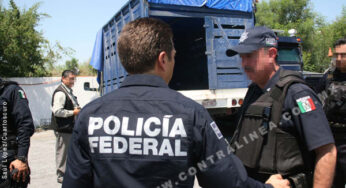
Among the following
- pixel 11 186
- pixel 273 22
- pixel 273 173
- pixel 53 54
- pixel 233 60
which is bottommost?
pixel 11 186

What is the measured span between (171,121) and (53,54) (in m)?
17.5


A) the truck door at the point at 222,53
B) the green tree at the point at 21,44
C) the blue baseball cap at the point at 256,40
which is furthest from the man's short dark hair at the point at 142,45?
the green tree at the point at 21,44

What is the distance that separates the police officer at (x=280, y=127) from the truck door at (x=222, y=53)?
3.48 meters

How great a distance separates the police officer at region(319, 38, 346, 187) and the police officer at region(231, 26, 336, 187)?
1.00 meters

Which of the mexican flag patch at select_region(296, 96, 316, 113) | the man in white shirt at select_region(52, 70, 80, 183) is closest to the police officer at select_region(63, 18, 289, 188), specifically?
the mexican flag patch at select_region(296, 96, 316, 113)

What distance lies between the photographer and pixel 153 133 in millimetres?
1118

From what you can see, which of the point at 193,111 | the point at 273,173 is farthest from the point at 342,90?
the point at 193,111

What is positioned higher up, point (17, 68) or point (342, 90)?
point (17, 68)

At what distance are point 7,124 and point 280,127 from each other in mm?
2255

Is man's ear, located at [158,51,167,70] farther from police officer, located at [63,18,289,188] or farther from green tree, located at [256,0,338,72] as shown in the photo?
green tree, located at [256,0,338,72]

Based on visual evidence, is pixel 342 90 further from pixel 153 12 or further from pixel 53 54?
pixel 53 54

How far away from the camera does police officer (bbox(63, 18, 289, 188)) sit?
43.3 inches

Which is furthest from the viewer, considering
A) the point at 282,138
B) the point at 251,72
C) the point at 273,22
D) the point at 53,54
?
the point at 273,22

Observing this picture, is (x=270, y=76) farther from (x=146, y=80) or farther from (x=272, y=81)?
(x=146, y=80)
